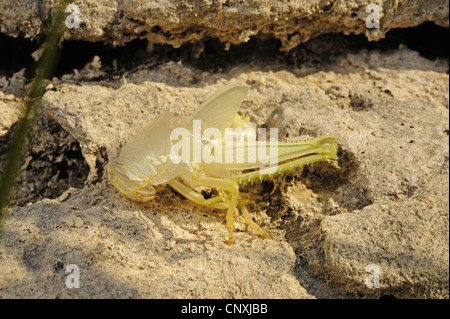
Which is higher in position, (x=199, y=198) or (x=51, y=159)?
(x=51, y=159)

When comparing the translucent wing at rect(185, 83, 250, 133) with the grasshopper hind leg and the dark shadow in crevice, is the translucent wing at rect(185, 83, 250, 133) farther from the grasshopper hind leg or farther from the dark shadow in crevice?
the dark shadow in crevice

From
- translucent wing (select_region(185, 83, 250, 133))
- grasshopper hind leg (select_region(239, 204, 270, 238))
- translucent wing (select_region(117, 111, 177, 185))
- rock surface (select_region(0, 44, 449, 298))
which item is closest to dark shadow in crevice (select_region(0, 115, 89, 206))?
rock surface (select_region(0, 44, 449, 298))

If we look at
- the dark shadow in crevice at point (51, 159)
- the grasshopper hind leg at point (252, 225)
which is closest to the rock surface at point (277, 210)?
the grasshopper hind leg at point (252, 225)

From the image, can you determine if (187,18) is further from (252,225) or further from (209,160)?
Result: (252,225)

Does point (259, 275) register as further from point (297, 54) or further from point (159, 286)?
point (297, 54)

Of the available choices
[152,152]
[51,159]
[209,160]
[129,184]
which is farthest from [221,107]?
[51,159]

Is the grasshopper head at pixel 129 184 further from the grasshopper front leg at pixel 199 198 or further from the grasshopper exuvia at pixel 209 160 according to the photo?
the grasshopper front leg at pixel 199 198

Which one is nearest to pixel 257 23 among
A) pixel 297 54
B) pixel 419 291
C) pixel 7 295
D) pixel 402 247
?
pixel 297 54
